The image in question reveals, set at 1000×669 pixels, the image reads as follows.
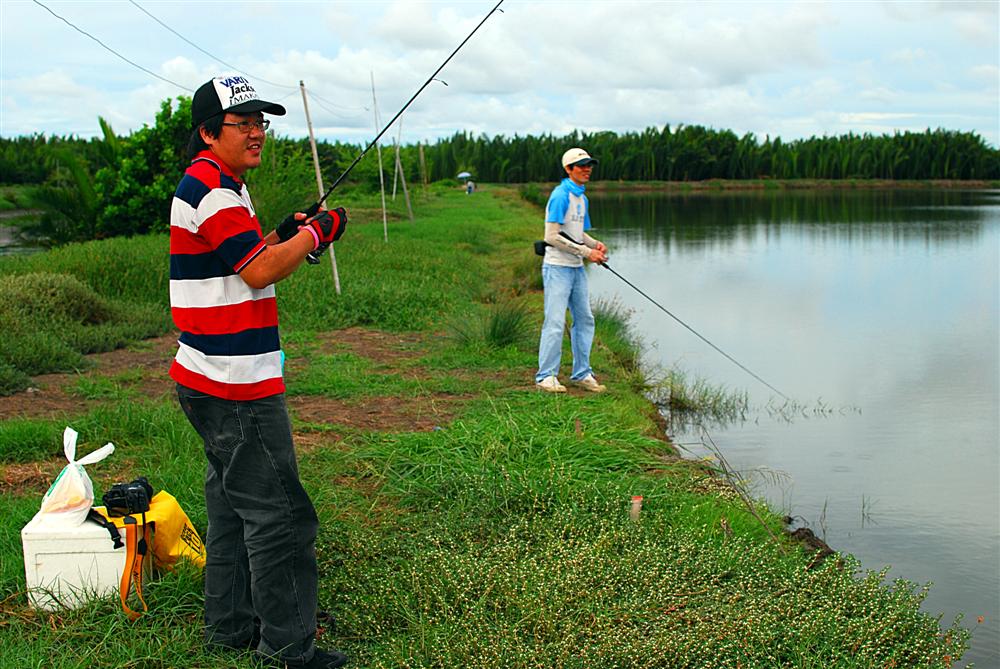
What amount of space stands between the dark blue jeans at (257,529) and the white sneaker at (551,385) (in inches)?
162

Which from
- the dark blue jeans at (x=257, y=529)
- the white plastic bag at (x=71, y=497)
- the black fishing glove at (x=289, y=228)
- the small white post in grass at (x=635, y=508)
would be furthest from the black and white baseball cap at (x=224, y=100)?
the small white post in grass at (x=635, y=508)

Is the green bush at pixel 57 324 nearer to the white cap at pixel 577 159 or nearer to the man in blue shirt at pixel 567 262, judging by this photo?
the man in blue shirt at pixel 567 262

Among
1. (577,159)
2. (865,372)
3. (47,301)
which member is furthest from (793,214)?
(47,301)

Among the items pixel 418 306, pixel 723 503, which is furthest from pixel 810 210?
pixel 723 503

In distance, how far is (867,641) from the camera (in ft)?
11.9

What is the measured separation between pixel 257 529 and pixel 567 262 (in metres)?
4.35

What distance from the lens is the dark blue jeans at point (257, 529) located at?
3094 mm

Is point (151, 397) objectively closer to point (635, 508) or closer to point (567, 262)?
point (567, 262)

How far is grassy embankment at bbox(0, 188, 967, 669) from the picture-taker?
11.3 feet

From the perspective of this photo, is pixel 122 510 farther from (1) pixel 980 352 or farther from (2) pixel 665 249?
(2) pixel 665 249

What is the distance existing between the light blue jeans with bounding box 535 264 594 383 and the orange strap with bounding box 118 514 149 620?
408 centimetres

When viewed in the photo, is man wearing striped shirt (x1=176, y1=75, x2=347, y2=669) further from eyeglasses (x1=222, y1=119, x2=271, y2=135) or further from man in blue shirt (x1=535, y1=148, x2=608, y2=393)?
man in blue shirt (x1=535, y1=148, x2=608, y2=393)

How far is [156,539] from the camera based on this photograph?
3.70 metres

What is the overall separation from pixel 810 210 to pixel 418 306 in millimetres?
27975
